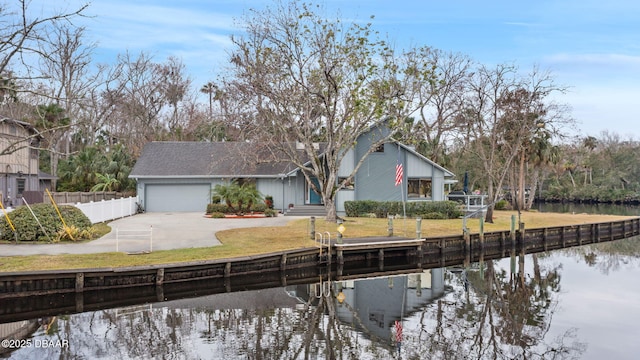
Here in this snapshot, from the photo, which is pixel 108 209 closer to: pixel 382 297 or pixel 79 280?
pixel 79 280

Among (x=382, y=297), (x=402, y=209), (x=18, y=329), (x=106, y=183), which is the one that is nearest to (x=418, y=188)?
(x=402, y=209)

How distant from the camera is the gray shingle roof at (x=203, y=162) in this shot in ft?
131

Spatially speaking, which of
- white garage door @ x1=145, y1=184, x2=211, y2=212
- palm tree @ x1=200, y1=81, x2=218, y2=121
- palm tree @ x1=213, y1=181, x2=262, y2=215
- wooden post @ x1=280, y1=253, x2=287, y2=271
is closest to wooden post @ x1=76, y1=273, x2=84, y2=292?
wooden post @ x1=280, y1=253, x2=287, y2=271

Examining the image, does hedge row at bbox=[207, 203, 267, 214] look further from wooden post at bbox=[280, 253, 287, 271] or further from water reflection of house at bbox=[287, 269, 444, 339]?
water reflection of house at bbox=[287, 269, 444, 339]

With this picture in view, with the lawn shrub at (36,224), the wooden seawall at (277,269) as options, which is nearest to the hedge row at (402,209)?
the wooden seawall at (277,269)

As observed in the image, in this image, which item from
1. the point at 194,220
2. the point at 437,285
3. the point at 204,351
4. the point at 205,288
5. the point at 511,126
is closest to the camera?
the point at 204,351

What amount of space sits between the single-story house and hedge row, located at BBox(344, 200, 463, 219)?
1.77 meters

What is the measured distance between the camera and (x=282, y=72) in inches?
1209

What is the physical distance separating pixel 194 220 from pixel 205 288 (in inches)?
597

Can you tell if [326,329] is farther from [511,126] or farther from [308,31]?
[511,126]

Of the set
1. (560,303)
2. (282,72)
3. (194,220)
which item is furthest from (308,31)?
(560,303)

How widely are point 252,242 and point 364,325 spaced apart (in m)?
9.26

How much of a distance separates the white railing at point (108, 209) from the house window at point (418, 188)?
769 inches

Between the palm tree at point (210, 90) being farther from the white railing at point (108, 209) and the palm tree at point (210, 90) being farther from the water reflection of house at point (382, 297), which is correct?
the water reflection of house at point (382, 297)
